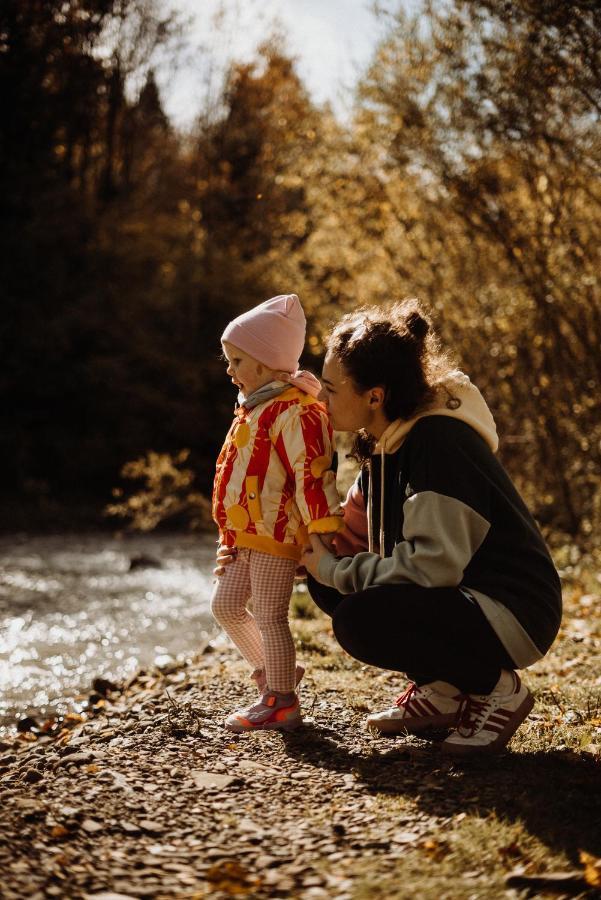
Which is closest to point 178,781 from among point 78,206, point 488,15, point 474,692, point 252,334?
point 474,692

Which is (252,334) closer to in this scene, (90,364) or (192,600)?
(192,600)

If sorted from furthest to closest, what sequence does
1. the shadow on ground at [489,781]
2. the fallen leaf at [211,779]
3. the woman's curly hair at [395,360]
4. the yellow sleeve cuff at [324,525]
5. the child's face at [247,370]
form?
the child's face at [247,370]
the yellow sleeve cuff at [324,525]
the woman's curly hair at [395,360]
the fallen leaf at [211,779]
the shadow on ground at [489,781]

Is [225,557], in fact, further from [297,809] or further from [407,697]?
[297,809]

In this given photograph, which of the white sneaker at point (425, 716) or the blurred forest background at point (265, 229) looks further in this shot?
the blurred forest background at point (265, 229)

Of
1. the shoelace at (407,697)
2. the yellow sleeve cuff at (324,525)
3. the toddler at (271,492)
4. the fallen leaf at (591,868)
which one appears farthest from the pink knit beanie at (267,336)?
the fallen leaf at (591,868)

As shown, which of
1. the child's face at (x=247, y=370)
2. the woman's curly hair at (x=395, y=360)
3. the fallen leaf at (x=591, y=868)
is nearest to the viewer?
the fallen leaf at (x=591, y=868)

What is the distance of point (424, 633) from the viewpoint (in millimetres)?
2975

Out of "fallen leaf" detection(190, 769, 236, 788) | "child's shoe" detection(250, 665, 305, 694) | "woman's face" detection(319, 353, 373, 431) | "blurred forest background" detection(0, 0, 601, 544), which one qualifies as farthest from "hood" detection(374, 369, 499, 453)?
"blurred forest background" detection(0, 0, 601, 544)

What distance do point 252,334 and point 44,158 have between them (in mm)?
11154

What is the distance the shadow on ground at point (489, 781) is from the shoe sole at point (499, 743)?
4 centimetres

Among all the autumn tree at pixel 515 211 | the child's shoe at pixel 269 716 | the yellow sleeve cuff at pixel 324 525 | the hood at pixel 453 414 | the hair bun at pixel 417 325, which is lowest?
the child's shoe at pixel 269 716

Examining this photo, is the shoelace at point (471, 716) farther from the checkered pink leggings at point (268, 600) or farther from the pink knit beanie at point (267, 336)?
the pink knit beanie at point (267, 336)

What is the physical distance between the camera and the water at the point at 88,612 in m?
5.31

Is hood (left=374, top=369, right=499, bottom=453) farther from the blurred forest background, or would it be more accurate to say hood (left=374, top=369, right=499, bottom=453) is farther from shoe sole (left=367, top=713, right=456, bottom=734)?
the blurred forest background
